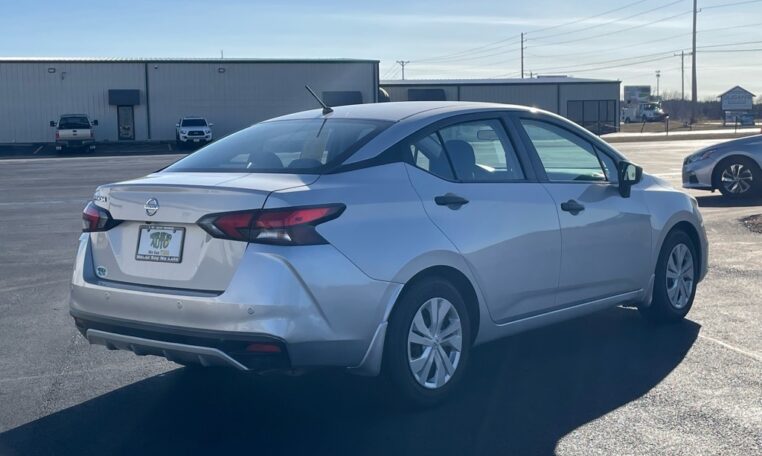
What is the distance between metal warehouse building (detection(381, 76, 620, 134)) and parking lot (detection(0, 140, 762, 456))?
55.2 meters

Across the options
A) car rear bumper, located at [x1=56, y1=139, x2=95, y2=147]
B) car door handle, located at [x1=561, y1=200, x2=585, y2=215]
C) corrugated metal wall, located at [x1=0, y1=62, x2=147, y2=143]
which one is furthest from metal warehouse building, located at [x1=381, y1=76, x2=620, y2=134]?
car door handle, located at [x1=561, y1=200, x2=585, y2=215]

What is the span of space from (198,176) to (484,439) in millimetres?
2116

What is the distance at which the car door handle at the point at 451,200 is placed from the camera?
19.0 feet

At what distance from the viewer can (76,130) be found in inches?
1982

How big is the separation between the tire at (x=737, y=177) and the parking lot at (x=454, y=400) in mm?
8841

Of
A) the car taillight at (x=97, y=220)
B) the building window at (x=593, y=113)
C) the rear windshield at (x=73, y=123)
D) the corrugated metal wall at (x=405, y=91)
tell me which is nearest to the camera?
the car taillight at (x=97, y=220)

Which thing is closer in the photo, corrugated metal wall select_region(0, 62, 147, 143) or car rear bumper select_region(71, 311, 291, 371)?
car rear bumper select_region(71, 311, 291, 371)

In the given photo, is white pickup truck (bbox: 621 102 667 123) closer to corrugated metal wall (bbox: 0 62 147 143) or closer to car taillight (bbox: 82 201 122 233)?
corrugated metal wall (bbox: 0 62 147 143)

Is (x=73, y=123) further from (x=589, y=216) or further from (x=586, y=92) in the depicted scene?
(x=589, y=216)

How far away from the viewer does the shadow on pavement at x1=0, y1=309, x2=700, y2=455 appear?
5.17 metres

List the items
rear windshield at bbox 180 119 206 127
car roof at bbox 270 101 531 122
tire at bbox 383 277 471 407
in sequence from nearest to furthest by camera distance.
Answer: tire at bbox 383 277 471 407 → car roof at bbox 270 101 531 122 → rear windshield at bbox 180 119 206 127

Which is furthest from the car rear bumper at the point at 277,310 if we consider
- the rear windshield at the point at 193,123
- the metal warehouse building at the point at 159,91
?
the metal warehouse building at the point at 159,91

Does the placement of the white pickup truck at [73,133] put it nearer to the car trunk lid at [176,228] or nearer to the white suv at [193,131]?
the white suv at [193,131]

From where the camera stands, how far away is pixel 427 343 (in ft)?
18.7
